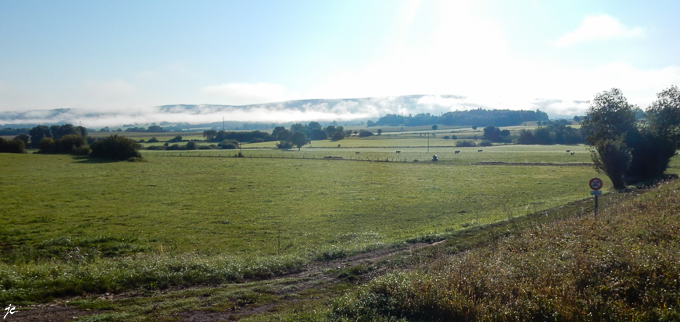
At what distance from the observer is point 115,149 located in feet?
243

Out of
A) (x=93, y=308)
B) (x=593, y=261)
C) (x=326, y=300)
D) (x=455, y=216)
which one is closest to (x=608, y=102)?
(x=455, y=216)

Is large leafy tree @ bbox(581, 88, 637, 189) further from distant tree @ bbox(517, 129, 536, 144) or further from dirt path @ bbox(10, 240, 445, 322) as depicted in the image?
distant tree @ bbox(517, 129, 536, 144)

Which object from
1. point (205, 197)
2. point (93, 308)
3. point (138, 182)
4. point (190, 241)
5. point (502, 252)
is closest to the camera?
point (93, 308)

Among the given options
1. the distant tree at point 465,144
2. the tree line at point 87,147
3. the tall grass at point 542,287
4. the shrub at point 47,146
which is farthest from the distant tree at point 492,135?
the tall grass at point 542,287

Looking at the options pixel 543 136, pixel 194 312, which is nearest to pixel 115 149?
pixel 194 312

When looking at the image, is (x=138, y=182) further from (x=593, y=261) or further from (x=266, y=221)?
(x=593, y=261)

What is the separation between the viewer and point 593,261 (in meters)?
9.52

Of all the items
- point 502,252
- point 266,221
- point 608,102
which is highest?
point 608,102

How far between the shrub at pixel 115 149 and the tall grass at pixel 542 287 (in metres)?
75.2

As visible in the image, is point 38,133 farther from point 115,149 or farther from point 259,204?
point 259,204

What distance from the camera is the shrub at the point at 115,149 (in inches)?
2916

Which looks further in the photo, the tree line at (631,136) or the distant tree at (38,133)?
the distant tree at (38,133)

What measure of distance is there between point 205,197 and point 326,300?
26873 millimetres

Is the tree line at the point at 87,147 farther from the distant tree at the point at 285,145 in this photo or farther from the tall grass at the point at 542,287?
the tall grass at the point at 542,287
